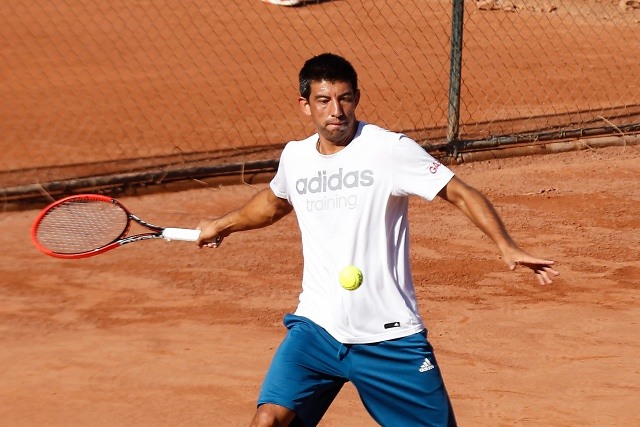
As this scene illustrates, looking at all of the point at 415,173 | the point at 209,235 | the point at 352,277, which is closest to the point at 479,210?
the point at 415,173

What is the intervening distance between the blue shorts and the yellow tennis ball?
9.0 inches

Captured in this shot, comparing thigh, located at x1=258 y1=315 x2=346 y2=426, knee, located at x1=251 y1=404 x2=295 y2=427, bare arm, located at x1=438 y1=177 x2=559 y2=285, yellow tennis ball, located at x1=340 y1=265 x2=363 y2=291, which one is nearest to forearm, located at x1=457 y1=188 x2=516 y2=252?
bare arm, located at x1=438 y1=177 x2=559 y2=285

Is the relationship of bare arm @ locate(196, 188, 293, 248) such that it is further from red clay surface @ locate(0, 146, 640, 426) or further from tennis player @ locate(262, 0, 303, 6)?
tennis player @ locate(262, 0, 303, 6)

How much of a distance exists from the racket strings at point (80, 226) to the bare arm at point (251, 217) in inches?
28.4

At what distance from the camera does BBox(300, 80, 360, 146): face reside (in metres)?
4.38

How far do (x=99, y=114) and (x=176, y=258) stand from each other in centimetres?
327

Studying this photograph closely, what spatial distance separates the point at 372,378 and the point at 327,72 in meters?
1.20

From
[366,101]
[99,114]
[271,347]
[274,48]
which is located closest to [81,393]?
[271,347]

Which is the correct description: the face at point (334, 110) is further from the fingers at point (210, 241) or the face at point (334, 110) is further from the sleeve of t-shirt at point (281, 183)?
the fingers at point (210, 241)

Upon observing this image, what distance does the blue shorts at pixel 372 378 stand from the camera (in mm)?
4340

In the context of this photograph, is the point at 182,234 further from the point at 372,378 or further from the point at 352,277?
the point at 372,378

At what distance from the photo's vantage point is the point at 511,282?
747cm

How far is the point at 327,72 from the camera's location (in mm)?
4422

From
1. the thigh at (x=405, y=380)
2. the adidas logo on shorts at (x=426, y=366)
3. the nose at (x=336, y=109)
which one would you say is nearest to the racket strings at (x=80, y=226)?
the nose at (x=336, y=109)
